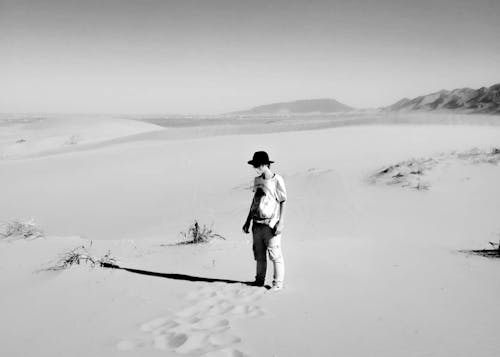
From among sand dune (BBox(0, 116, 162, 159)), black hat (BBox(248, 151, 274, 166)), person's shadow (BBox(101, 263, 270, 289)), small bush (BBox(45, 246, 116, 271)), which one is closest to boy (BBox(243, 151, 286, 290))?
black hat (BBox(248, 151, 274, 166))

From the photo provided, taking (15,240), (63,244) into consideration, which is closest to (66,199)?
(15,240)

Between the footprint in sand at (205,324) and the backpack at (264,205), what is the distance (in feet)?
2.53

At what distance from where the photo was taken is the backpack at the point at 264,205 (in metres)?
4.27

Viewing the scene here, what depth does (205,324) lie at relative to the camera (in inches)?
133

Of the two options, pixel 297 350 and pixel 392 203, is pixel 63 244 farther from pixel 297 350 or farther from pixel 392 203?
pixel 392 203

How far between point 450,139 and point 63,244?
1665 centimetres

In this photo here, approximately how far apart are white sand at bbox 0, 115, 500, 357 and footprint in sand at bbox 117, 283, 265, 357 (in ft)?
0.05

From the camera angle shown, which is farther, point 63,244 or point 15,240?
point 15,240

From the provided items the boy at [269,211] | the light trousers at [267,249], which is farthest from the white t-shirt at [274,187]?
the light trousers at [267,249]

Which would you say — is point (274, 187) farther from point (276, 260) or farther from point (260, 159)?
point (276, 260)

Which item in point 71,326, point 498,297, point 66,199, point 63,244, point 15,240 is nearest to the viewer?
point 71,326

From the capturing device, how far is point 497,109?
64.9 m

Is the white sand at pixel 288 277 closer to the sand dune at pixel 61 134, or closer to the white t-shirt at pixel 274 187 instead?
the white t-shirt at pixel 274 187

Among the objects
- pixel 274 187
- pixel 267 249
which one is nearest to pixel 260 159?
pixel 274 187
